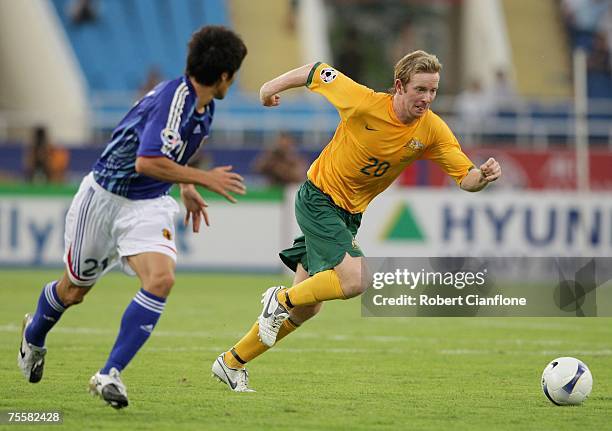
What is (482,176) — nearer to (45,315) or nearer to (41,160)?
(45,315)

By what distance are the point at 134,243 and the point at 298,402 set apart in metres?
1.39

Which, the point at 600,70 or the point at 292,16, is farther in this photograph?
the point at 600,70

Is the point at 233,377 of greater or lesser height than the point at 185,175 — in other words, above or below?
below

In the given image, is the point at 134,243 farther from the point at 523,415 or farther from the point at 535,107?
the point at 535,107

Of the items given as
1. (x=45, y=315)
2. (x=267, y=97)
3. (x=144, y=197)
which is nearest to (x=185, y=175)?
(x=144, y=197)

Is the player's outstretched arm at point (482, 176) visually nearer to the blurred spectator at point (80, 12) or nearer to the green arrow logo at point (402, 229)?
the green arrow logo at point (402, 229)

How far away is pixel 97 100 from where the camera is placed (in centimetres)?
2733

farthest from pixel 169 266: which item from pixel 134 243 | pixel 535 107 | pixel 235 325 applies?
pixel 535 107

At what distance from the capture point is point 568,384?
7.45m

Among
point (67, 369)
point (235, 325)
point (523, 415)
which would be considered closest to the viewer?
point (523, 415)

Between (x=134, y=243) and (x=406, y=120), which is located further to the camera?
(x=406, y=120)

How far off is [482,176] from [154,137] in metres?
2.23

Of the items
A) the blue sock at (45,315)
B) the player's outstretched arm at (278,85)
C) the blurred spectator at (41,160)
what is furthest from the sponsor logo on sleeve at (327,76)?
the blurred spectator at (41,160)

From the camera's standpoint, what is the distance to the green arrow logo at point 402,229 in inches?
740
